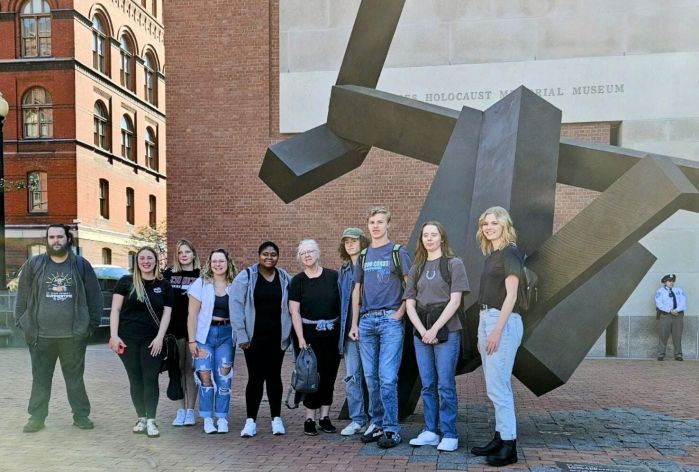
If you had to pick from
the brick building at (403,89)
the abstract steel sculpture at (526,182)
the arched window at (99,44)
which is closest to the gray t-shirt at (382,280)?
the abstract steel sculpture at (526,182)

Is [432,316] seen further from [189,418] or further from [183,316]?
[189,418]

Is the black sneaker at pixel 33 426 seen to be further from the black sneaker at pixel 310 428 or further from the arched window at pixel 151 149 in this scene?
the arched window at pixel 151 149

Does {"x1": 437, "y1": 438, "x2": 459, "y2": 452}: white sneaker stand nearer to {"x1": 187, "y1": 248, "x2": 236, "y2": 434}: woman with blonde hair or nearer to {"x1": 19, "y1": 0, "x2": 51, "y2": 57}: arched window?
{"x1": 187, "y1": 248, "x2": 236, "y2": 434}: woman with blonde hair

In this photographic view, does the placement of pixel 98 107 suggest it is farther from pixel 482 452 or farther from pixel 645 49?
pixel 482 452

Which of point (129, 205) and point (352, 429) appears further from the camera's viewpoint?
point (129, 205)

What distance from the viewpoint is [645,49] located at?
467 inches

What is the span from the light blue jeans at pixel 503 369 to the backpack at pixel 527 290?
95 millimetres

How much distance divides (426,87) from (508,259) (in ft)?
28.0

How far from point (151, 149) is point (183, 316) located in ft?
108

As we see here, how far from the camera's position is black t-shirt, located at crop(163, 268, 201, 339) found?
571cm

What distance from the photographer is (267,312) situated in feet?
17.6

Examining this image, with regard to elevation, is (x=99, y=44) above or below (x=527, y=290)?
above

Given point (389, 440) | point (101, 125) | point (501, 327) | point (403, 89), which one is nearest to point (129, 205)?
point (101, 125)

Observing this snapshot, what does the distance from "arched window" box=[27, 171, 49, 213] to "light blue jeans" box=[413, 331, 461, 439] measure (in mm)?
27554
